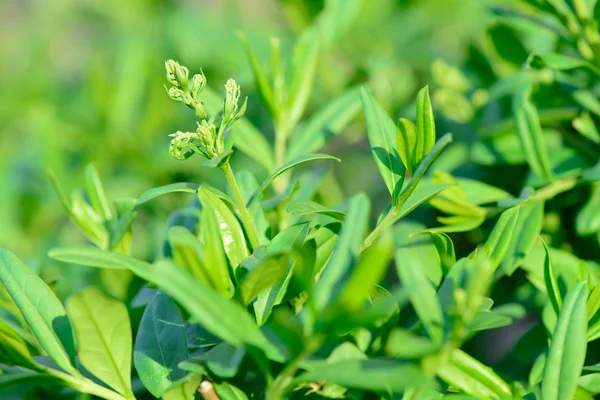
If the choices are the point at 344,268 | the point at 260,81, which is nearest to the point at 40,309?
the point at 344,268

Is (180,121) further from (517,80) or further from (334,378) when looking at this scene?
(334,378)

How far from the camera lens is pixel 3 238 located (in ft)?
3.80

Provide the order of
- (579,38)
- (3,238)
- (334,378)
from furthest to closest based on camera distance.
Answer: (3,238) → (579,38) → (334,378)

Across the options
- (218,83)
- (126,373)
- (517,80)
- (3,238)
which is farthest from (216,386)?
(218,83)

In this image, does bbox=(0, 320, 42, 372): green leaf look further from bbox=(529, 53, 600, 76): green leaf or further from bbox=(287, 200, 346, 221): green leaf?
bbox=(529, 53, 600, 76): green leaf

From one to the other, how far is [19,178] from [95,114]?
0.19 meters

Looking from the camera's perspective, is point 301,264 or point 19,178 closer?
point 301,264

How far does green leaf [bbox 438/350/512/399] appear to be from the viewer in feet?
1.62

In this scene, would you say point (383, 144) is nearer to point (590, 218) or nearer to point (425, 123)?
point (425, 123)

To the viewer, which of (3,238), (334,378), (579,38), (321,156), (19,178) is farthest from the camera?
(19,178)

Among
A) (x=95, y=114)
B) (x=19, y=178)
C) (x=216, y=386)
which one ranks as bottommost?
(x=216, y=386)

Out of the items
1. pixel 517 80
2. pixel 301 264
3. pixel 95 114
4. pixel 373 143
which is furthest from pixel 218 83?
pixel 301 264

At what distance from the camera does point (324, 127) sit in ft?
2.39

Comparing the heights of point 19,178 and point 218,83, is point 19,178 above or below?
below
